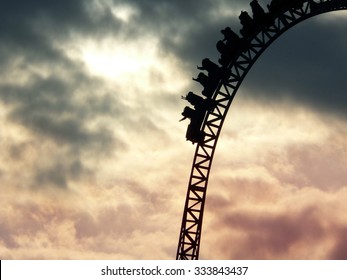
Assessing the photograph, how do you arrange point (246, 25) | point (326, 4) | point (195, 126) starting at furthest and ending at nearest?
point (246, 25) → point (195, 126) → point (326, 4)

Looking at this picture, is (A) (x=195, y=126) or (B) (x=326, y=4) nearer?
(B) (x=326, y=4)

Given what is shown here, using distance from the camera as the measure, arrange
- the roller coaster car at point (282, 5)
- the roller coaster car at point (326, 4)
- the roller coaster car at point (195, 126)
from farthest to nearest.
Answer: the roller coaster car at point (195, 126) → the roller coaster car at point (282, 5) → the roller coaster car at point (326, 4)

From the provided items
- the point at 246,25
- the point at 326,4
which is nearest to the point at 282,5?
the point at 246,25

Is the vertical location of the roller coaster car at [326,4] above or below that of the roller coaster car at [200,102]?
above

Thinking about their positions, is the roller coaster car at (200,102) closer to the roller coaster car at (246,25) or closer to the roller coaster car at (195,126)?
the roller coaster car at (195,126)

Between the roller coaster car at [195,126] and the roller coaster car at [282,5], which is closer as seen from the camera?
the roller coaster car at [282,5]

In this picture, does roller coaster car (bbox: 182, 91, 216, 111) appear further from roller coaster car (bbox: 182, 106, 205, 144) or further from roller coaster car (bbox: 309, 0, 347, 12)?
roller coaster car (bbox: 309, 0, 347, 12)

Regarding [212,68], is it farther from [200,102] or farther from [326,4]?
[326,4]

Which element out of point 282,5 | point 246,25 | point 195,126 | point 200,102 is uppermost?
point 282,5

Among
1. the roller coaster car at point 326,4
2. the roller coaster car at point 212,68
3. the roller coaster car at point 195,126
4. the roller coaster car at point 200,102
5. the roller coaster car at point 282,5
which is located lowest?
the roller coaster car at point 195,126

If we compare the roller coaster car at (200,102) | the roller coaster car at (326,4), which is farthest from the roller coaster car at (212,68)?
the roller coaster car at (326,4)

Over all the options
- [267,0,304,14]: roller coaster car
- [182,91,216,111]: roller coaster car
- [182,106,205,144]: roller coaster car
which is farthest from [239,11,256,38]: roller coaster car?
[182,106,205,144]: roller coaster car
